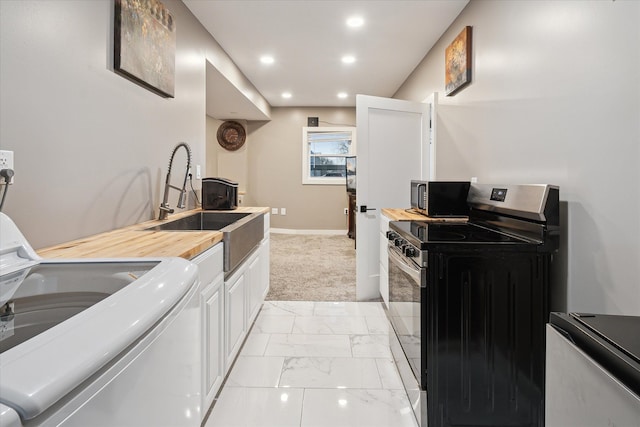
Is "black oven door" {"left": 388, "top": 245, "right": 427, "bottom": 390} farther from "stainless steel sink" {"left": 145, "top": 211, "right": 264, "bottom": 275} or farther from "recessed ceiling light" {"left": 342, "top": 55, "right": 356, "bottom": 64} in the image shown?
"recessed ceiling light" {"left": 342, "top": 55, "right": 356, "bottom": 64}

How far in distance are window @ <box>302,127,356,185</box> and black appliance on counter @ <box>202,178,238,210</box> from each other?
4.09 metres

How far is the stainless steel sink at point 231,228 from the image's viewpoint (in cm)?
172

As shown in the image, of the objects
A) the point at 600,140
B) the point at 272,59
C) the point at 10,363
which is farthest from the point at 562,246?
the point at 272,59

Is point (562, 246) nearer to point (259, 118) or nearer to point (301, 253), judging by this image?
point (301, 253)

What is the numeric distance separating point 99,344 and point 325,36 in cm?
344

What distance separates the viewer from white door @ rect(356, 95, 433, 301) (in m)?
3.18

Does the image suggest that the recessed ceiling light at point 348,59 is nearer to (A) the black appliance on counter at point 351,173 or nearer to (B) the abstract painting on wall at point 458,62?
(B) the abstract painting on wall at point 458,62

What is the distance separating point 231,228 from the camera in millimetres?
1796

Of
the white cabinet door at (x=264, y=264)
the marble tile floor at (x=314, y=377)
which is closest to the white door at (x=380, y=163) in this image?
the marble tile floor at (x=314, y=377)

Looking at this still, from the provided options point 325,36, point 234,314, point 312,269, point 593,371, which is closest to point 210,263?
point 234,314

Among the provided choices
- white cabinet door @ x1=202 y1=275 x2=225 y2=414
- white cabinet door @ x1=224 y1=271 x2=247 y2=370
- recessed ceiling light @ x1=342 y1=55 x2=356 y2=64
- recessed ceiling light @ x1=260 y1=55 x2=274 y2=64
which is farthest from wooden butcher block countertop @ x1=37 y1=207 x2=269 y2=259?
recessed ceiling light @ x1=342 y1=55 x2=356 y2=64

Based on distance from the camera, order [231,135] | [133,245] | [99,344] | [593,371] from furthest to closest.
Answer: [231,135]
[133,245]
[593,371]
[99,344]

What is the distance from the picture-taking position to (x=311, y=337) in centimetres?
246

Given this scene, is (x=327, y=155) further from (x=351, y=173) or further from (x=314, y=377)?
(x=314, y=377)
